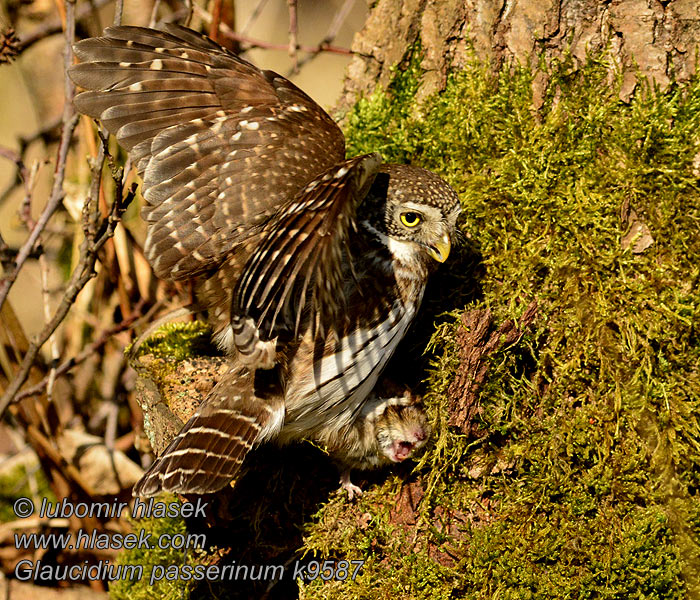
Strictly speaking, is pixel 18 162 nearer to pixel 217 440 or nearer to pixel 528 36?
pixel 217 440

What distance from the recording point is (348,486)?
279cm

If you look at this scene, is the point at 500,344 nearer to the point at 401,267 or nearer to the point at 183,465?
the point at 401,267

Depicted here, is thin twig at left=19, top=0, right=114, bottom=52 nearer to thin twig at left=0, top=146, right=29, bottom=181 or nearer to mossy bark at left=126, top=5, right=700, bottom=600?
thin twig at left=0, top=146, right=29, bottom=181

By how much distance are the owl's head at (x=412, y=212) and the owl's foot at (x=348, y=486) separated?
35.1 inches

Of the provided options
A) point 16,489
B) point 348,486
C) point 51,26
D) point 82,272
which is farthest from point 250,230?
point 16,489

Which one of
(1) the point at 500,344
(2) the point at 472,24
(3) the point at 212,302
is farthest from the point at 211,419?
(2) the point at 472,24

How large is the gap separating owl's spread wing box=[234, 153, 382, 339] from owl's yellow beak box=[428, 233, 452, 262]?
0.48 m

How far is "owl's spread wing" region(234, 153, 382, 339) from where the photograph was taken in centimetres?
207

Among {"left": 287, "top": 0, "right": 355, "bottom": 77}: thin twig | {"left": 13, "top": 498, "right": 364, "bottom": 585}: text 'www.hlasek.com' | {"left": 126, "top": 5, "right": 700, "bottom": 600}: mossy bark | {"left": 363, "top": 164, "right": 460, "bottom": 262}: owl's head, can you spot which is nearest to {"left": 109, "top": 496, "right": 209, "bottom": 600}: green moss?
{"left": 13, "top": 498, "right": 364, "bottom": 585}: text 'www.hlasek.com'

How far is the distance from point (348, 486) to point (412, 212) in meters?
1.11

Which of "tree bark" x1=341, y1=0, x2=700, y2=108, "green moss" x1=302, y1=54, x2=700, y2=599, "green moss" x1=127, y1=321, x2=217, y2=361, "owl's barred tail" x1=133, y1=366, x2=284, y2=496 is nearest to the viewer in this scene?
"owl's barred tail" x1=133, y1=366, x2=284, y2=496

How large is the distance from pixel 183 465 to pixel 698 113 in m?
2.30

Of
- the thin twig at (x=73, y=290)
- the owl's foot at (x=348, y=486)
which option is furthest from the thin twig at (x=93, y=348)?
the owl's foot at (x=348, y=486)

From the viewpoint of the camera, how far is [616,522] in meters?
2.52
